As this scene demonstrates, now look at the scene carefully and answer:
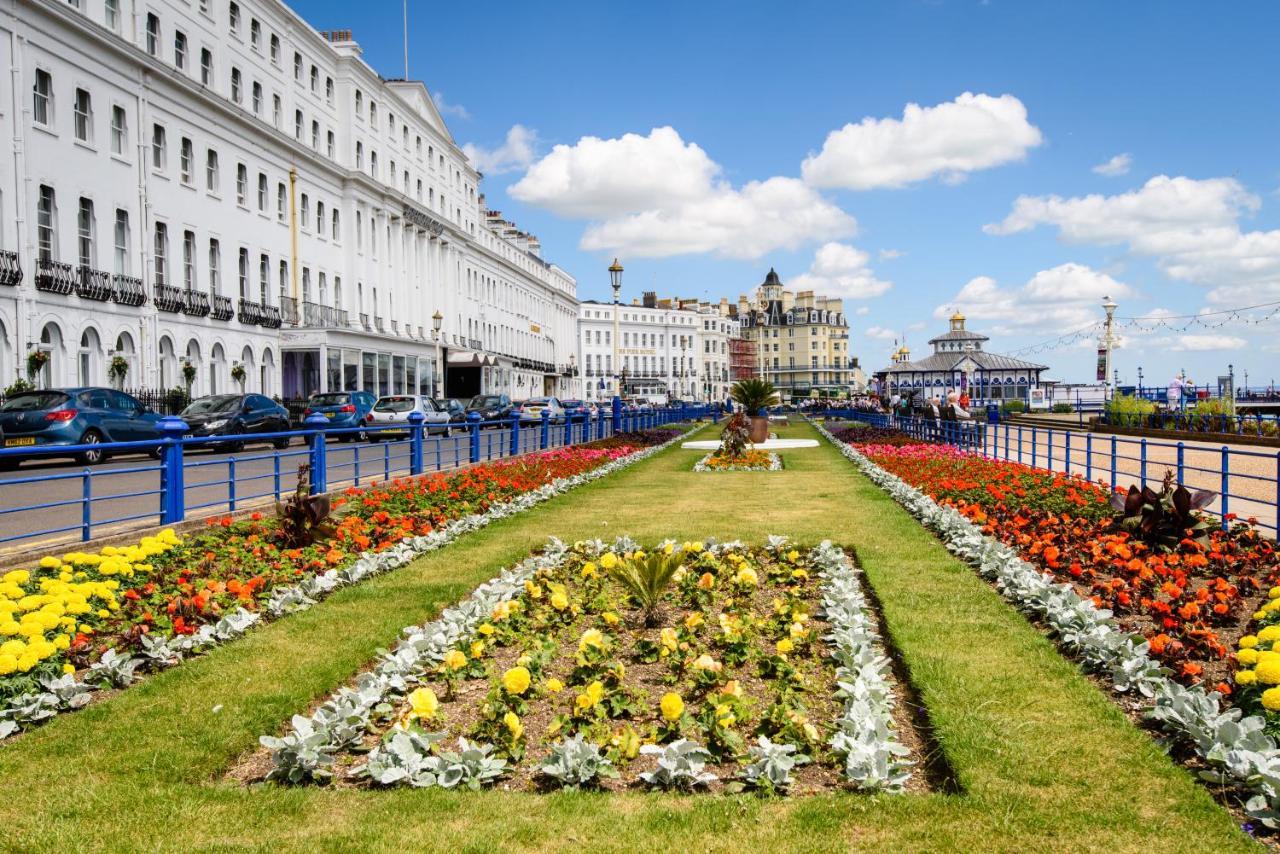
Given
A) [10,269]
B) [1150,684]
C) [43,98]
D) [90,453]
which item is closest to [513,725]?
[1150,684]

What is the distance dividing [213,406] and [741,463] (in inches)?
588

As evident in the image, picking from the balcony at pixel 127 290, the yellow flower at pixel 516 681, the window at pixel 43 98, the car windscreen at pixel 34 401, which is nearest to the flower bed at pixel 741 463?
the car windscreen at pixel 34 401

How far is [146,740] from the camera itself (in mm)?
4828

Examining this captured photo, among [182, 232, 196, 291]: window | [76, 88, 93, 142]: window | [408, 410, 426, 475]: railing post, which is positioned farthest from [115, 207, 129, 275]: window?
[408, 410, 426, 475]: railing post

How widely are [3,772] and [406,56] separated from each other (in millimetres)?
65183

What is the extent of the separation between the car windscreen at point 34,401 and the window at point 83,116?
42.7 ft

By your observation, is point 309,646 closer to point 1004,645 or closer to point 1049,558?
point 1004,645

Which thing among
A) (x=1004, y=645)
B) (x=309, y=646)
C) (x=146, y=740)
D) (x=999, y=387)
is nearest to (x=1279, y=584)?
(x=1004, y=645)

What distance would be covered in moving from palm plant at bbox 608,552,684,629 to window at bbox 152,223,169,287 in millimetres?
33087

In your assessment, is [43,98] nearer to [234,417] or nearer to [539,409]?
[234,417]

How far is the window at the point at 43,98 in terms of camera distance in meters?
28.6

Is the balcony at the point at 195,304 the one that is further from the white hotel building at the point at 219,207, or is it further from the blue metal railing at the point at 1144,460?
the blue metal railing at the point at 1144,460

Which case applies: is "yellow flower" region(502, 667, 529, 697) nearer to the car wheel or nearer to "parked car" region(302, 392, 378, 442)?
the car wheel

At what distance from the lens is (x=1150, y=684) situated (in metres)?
5.19
